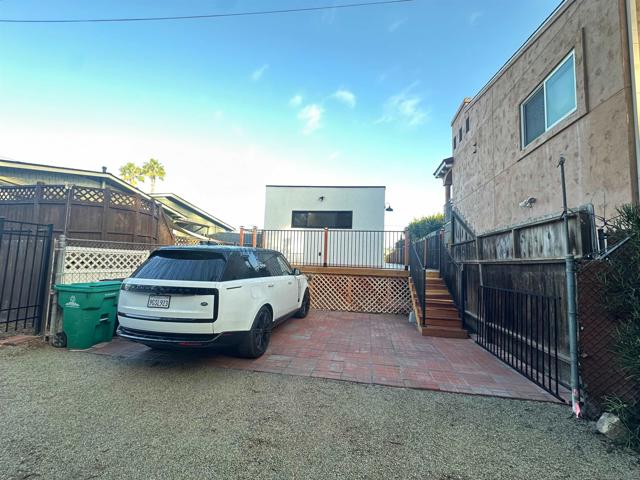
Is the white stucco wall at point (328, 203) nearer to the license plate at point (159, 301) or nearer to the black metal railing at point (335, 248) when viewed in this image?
the black metal railing at point (335, 248)

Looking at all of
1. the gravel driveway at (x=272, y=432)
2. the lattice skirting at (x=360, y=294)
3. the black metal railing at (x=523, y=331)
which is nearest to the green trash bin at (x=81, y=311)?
the gravel driveway at (x=272, y=432)

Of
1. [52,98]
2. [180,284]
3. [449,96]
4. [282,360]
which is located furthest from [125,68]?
[449,96]

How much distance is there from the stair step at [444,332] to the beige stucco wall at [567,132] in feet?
9.31

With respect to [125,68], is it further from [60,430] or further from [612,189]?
[612,189]

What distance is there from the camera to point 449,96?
10555mm

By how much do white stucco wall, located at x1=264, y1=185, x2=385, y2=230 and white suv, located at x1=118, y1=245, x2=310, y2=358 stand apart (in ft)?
26.6

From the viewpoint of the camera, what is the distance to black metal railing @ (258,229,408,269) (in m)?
9.63

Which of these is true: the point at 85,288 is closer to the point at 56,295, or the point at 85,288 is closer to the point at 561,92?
the point at 56,295

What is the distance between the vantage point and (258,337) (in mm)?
4219

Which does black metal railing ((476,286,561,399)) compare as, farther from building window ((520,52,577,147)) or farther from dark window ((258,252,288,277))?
dark window ((258,252,288,277))

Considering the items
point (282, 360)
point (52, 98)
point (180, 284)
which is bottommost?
→ point (282, 360)

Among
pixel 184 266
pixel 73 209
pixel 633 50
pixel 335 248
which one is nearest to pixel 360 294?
pixel 335 248

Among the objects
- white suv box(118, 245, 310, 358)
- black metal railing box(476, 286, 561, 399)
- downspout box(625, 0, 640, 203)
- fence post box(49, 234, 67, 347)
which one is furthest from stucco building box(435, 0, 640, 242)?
fence post box(49, 234, 67, 347)

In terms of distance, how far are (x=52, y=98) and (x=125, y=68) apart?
3.29 m
